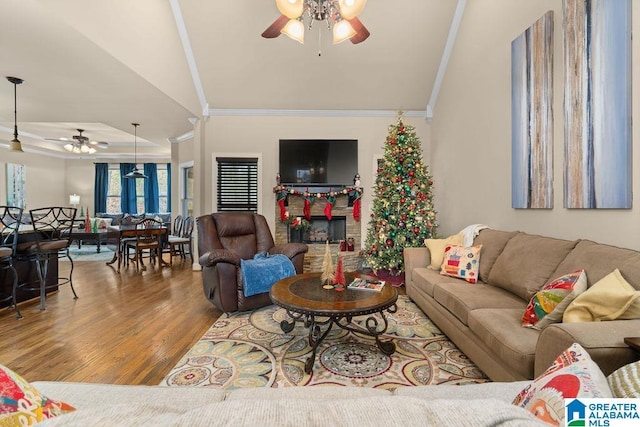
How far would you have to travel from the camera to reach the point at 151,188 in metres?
9.73

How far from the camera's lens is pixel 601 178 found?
2.13 m

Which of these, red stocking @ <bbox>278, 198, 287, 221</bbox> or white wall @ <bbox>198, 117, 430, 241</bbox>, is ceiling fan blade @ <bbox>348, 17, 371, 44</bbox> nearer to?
white wall @ <bbox>198, 117, 430, 241</bbox>

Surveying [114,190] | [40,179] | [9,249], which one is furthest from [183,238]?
[40,179]

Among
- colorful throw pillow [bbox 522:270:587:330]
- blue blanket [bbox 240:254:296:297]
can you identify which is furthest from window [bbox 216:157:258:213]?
colorful throw pillow [bbox 522:270:587:330]

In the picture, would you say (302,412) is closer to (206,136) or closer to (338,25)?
(338,25)

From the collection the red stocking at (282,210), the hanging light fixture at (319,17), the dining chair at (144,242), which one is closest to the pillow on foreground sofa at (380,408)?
the hanging light fixture at (319,17)

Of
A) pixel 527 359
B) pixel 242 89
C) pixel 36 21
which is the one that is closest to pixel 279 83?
pixel 242 89

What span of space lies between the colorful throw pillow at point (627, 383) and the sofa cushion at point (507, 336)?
0.72m

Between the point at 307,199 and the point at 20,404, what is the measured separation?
4826 mm

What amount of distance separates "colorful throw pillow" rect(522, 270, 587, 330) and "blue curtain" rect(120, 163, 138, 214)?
10.8m

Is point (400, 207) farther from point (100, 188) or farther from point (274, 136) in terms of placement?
point (100, 188)

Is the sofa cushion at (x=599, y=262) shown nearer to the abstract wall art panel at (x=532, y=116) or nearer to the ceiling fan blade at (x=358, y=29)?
the abstract wall art panel at (x=532, y=116)

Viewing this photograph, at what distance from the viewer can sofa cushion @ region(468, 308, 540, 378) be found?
1.53m

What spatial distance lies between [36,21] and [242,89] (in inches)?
108
